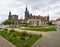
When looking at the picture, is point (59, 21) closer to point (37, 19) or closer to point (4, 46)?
point (37, 19)

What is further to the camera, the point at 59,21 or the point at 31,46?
the point at 59,21

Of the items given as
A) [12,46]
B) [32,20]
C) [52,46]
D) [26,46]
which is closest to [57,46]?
[52,46]

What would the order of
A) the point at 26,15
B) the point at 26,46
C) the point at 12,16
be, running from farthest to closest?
the point at 12,16 < the point at 26,15 < the point at 26,46

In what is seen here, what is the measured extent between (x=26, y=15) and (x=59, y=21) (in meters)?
30.9

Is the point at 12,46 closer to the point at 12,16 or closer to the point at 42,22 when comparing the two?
the point at 42,22

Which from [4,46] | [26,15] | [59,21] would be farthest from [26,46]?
[59,21]

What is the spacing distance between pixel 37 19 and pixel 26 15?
18987mm

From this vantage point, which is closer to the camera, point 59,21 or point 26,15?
point 26,15

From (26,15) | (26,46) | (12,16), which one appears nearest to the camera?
(26,46)

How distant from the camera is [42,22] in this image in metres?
97.6

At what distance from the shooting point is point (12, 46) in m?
13.3

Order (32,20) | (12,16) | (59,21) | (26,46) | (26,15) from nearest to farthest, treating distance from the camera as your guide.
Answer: (26,46) < (32,20) < (26,15) < (12,16) < (59,21)

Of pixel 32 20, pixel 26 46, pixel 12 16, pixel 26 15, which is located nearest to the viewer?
pixel 26 46

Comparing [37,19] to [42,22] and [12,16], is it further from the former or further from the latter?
[12,16]
